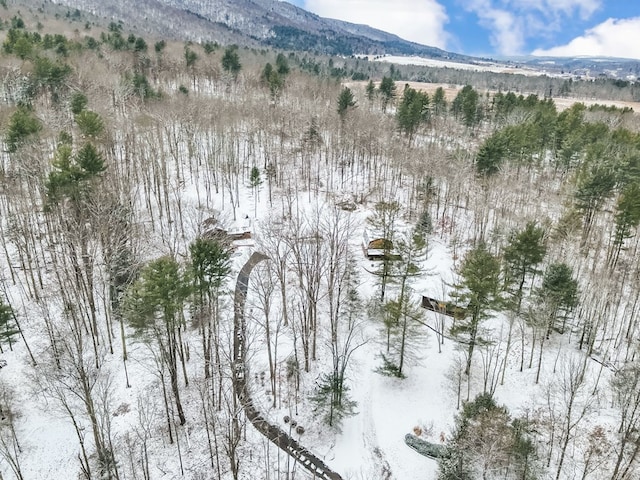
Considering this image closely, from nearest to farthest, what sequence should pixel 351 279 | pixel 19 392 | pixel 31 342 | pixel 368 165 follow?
pixel 19 392 < pixel 31 342 < pixel 351 279 < pixel 368 165

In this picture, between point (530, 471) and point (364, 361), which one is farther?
point (364, 361)

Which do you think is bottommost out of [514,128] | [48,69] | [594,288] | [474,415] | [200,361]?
[200,361]

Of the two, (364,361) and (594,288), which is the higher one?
(594,288)

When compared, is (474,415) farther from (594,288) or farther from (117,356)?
(117,356)

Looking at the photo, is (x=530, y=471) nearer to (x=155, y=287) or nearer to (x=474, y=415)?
(x=474, y=415)

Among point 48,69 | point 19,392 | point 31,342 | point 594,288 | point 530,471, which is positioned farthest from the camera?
point 48,69

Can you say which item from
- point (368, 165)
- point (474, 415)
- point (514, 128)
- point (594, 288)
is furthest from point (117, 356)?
point (514, 128)
